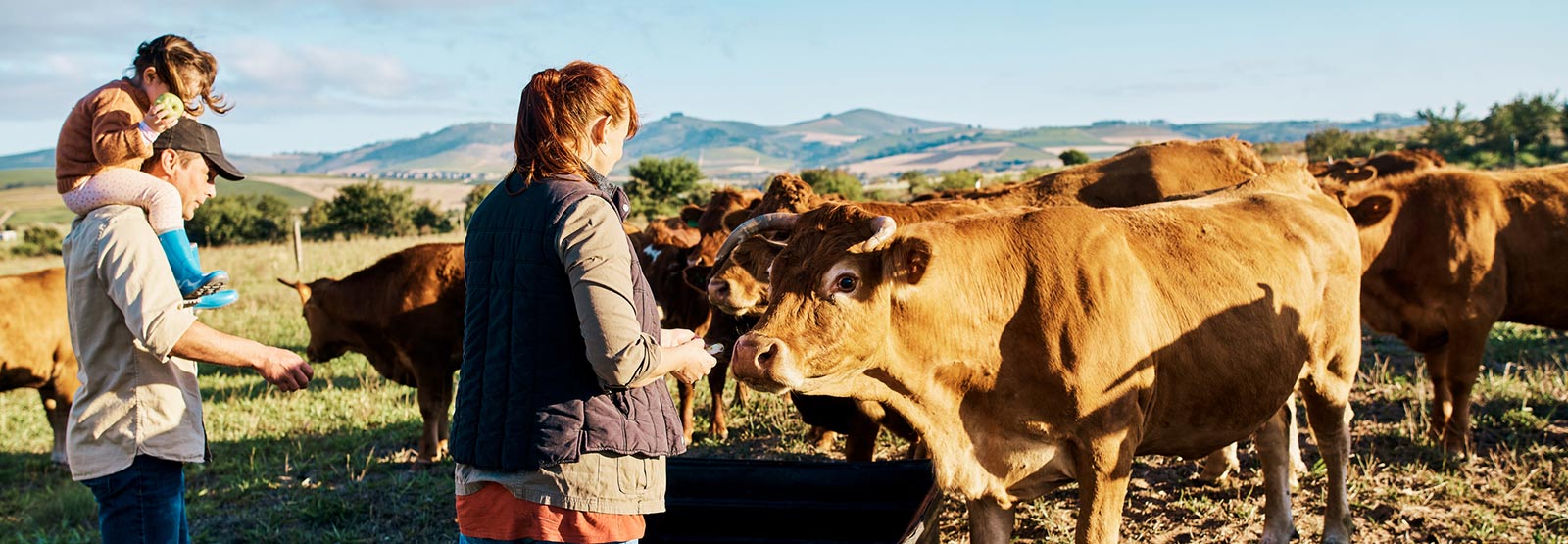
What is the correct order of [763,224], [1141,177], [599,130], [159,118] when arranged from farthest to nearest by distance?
[1141,177], [763,224], [159,118], [599,130]

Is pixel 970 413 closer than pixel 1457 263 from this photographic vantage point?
Yes

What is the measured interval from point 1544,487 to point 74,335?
7495mm

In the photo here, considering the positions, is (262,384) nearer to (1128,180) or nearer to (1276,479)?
(1128,180)

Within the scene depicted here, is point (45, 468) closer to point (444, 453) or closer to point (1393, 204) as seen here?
point (444, 453)

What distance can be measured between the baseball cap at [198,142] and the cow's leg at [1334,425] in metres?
5.28

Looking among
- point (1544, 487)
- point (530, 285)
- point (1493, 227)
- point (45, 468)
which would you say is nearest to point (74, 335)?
point (530, 285)

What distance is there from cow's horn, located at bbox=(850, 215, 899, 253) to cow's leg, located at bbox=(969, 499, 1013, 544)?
1.51 meters

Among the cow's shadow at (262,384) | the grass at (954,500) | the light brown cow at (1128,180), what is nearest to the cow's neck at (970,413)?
the grass at (954,500)

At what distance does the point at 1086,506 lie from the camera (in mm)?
4254

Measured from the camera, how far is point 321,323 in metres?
8.78

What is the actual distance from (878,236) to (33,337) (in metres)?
8.57

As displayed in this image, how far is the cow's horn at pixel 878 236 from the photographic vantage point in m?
3.77

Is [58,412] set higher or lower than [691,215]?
lower

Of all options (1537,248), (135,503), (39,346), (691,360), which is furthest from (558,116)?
(39,346)
